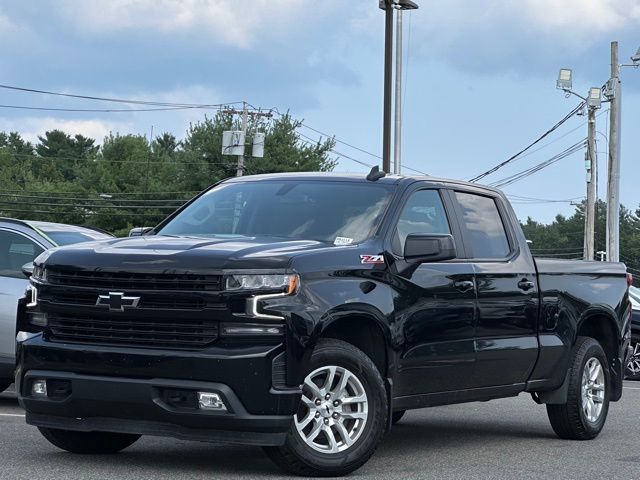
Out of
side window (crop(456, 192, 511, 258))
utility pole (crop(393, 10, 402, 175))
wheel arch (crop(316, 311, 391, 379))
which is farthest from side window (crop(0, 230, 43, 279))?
utility pole (crop(393, 10, 402, 175))

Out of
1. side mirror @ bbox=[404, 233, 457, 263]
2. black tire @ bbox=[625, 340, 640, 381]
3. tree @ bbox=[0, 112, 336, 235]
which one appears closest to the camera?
side mirror @ bbox=[404, 233, 457, 263]

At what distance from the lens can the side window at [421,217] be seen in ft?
27.4

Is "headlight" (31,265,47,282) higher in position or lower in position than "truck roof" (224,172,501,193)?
lower

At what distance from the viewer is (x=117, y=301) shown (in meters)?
7.18

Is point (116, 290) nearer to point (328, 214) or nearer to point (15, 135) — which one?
point (328, 214)

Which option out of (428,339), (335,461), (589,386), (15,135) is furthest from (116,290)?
(15,135)

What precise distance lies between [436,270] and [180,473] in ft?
7.22

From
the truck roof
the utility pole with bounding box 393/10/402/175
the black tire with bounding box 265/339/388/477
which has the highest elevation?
the utility pole with bounding box 393/10/402/175

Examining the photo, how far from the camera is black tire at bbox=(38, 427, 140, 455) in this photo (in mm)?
8070

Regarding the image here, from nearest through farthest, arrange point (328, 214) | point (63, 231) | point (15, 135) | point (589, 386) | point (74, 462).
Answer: point (74, 462), point (328, 214), point (589, 386), point (63, 231), point (15, 135)

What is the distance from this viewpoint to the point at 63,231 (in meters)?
12.3

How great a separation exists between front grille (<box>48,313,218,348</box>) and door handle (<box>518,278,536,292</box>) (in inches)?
123

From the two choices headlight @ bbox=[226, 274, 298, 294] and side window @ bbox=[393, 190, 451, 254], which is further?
side window @ bbox=[393, 190, 451, 254]

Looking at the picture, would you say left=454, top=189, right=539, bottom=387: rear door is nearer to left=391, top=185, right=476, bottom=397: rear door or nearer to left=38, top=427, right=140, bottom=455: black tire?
left=391, top=185, right=476, bottom=397: rear door
